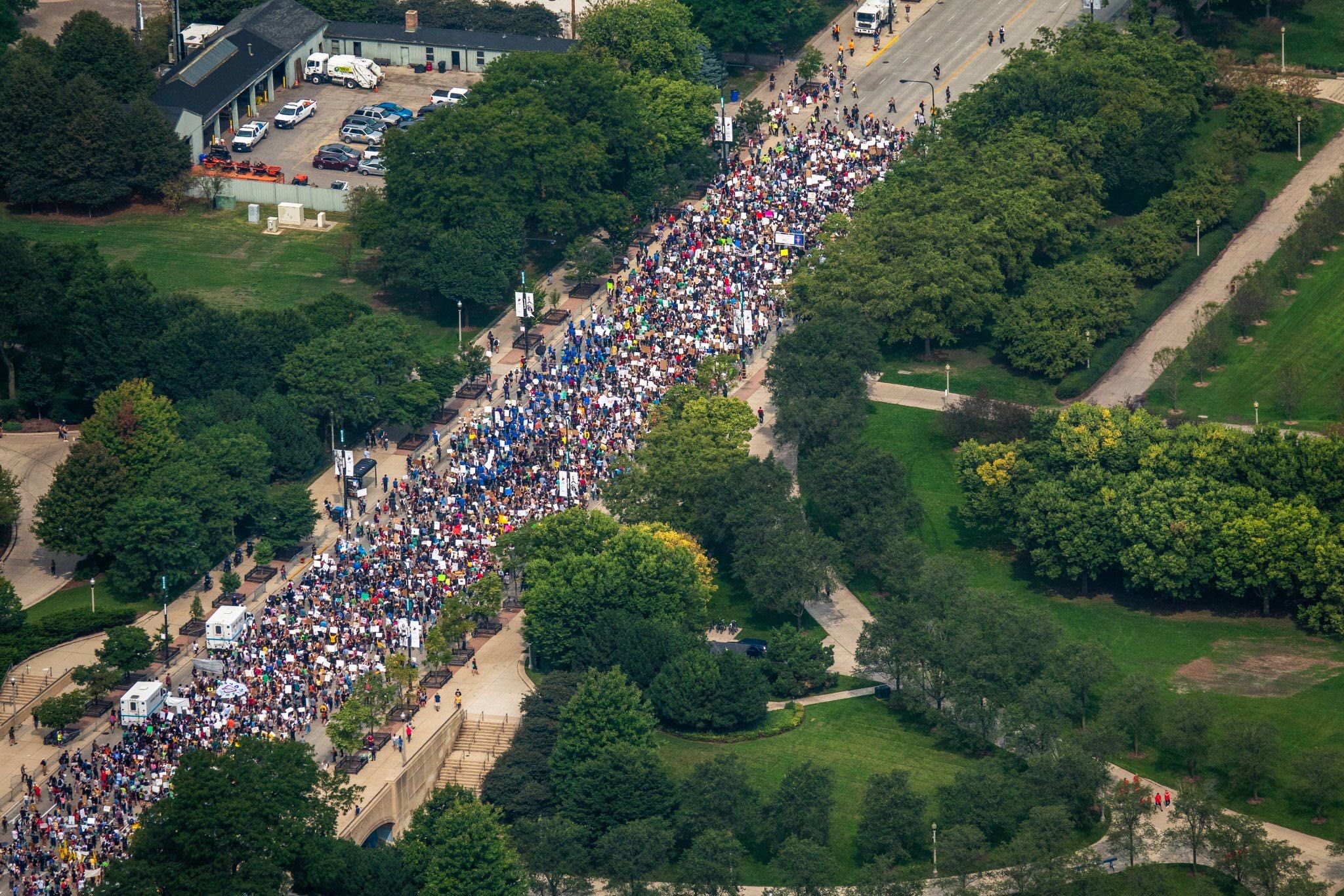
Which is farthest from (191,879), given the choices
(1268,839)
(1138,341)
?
(1138,341)

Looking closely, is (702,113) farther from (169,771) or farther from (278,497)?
(169,771)

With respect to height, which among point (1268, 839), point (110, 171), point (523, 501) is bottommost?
point (1268, 839)

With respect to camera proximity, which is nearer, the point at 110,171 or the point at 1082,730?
the point at 1082,730

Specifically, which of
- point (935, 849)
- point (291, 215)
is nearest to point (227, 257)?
point (291, 215)

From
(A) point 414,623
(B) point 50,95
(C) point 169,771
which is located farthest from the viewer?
(B) point 50,95

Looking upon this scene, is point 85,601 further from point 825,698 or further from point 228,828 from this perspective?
point 825,698

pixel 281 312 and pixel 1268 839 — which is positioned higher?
pixel 281 312

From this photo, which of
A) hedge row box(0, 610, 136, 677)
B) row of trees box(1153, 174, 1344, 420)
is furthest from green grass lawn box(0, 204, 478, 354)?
row of trees box(1153, 174, 1344, 420)
